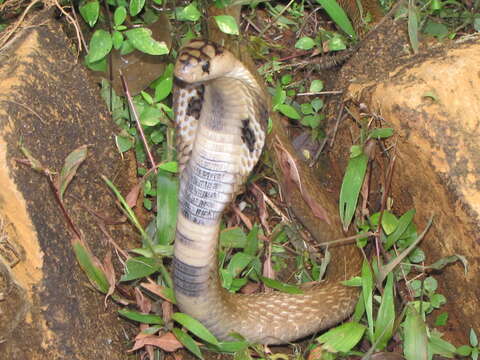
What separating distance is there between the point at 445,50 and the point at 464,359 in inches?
48.4

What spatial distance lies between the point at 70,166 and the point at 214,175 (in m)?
0.56

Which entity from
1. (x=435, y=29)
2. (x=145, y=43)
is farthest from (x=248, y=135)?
(x=435, y=29)

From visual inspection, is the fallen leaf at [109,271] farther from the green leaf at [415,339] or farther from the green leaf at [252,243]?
the green leaf at [415,339]

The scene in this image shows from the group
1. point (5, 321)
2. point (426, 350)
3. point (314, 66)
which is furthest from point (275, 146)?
point (5, 321)

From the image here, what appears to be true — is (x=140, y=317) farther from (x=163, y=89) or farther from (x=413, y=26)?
(x=413, y=26)

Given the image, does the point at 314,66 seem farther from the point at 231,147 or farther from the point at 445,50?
the point at 231,147

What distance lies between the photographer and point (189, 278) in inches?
89.7

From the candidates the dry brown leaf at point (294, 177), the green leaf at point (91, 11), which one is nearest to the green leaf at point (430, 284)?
the dry brown leaf at point (294, 177)

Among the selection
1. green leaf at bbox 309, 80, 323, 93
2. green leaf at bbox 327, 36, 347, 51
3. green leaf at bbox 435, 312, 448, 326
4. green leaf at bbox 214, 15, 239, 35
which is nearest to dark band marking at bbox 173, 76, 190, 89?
green leaf at bbox 214, 15, 239, 35

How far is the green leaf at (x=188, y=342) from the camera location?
235 cm

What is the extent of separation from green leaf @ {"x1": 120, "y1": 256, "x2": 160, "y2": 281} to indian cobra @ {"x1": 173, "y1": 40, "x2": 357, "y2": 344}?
0.19 m

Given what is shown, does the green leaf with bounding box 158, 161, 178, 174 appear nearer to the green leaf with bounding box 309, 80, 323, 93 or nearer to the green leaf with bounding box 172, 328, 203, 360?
the green leaf with bounding box 172, 328, 203, 360

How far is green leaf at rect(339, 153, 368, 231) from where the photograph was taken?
2689 millimetres

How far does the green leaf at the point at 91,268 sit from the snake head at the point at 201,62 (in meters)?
0.78
